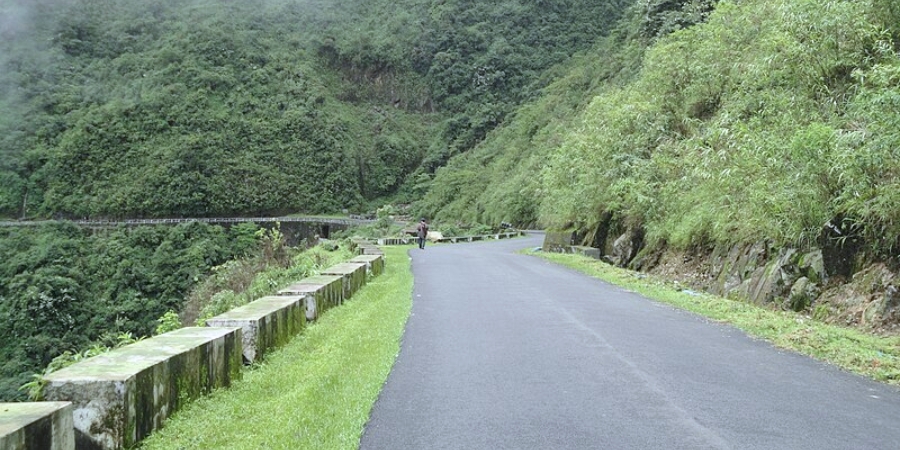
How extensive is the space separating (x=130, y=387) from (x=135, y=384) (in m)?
0.08

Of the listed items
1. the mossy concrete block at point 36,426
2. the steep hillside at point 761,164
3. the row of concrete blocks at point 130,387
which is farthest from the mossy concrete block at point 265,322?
the steep hillside at point 761,164

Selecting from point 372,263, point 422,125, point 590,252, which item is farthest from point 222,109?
point 372,263

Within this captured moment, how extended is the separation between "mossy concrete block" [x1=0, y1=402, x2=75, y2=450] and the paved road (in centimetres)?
184

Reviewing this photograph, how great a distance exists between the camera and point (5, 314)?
36562 millimetres

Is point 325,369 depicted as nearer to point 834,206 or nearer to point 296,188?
point 834,206

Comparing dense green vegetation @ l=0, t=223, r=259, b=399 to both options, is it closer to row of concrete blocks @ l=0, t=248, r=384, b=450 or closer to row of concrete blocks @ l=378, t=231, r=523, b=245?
row of concrete blocks @ l=378, t=231, r=523, b=245

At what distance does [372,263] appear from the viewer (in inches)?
619

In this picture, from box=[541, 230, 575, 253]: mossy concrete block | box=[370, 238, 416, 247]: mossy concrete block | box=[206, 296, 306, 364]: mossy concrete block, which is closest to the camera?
box=[206, 296, 306, 364]: mossy concrete block

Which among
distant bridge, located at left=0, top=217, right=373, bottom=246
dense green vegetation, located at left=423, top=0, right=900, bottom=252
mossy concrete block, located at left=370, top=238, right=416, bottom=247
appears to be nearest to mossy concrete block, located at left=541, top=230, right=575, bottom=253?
dense green vegetation, located at left=423, top=0, right=900, bottom=252

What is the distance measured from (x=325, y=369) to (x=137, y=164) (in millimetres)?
89093

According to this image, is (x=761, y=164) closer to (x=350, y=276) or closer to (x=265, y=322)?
(x=350, y=276)

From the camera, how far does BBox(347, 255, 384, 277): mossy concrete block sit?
48.9 ft

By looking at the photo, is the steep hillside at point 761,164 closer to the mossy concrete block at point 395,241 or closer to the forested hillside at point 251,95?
the mossy concrete block at point 395,241

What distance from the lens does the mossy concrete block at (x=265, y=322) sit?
20.0 feet
